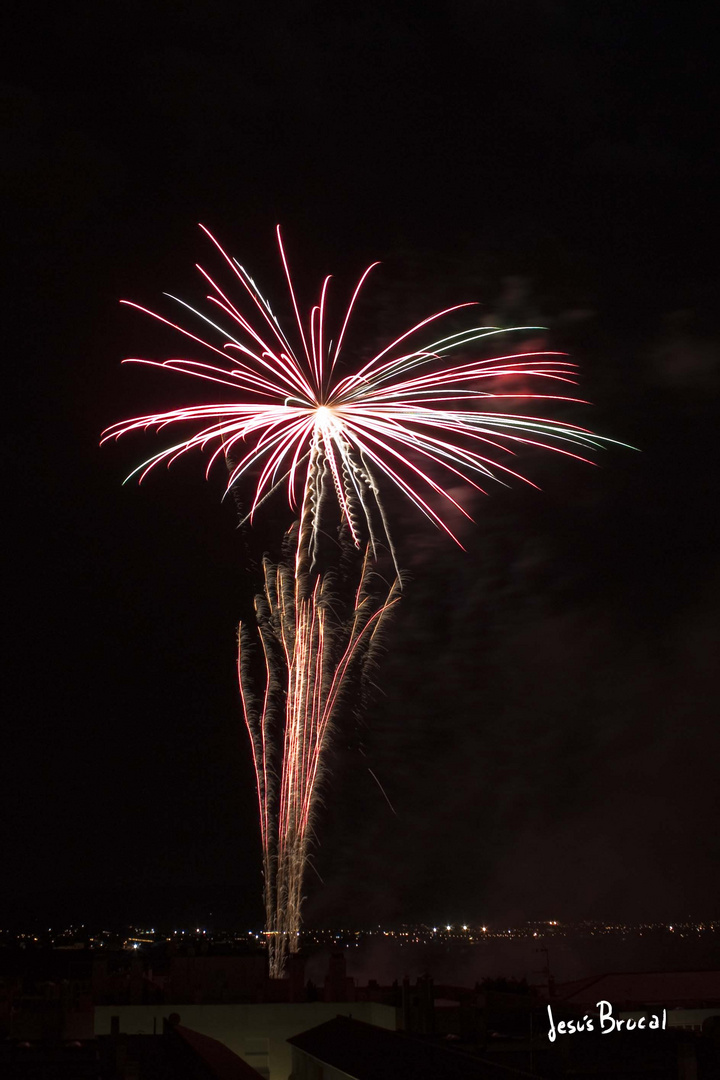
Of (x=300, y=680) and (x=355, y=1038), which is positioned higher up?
(x=300, y=680)

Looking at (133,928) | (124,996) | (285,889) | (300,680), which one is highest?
(133,928)

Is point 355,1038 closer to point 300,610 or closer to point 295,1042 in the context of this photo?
point 295,1042

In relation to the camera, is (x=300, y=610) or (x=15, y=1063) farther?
(x=300, y=610)

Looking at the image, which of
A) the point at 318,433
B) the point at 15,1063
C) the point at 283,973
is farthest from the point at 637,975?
the point at 15,1063

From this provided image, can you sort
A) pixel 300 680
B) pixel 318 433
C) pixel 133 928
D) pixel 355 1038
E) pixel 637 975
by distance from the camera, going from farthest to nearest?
pixel 133 928 < pixel 637 975 < pixel 300 680 < pixel 318 433 < pixel 355 1038

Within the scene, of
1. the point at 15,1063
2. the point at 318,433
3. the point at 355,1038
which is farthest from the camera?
the point at 318,433

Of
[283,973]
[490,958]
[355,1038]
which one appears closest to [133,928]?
[490,958]

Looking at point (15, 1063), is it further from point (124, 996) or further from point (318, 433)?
point (124, 996)

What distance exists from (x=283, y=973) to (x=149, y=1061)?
1806cm

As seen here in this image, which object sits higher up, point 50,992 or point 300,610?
point 300,610

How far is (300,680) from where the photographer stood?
25.9 meters

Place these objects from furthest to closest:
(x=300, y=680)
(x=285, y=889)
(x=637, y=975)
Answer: (x=637, y=975)
(x=285, y=889)
(x=300, y=680)

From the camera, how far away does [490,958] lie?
155 m

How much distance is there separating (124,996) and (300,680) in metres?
11.0
